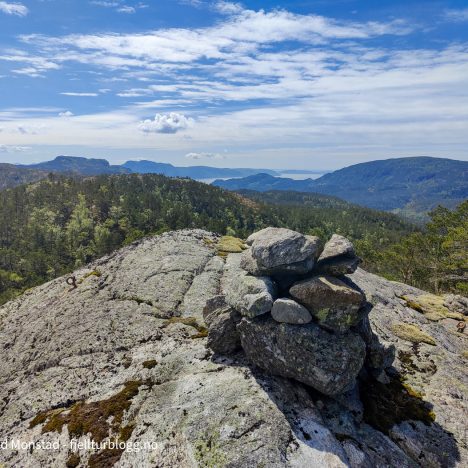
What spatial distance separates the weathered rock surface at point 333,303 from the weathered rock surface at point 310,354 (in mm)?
673

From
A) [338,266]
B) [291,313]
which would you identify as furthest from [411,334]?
[291,313]

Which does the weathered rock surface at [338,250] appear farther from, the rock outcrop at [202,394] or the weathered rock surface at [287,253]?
the rock outcrop at [202,394]

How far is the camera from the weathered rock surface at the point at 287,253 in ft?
66.6

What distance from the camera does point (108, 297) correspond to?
31.1 metres

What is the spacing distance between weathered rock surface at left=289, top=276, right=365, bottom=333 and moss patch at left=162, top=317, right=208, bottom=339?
9070 millimetres

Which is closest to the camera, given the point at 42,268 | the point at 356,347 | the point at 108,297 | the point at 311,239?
the point at 356,347

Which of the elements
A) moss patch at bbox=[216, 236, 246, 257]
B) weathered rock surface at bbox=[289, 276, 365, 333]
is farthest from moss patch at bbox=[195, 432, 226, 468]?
moss patch at bbox=[216, 236, 246, 257]

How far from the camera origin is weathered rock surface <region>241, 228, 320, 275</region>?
20.3m

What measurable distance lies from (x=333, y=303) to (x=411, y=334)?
14.5 metres

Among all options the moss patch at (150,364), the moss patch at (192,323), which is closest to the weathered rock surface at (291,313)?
the moss patch at (192,323)

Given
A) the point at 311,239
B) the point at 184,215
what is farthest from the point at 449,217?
the point at 184,215

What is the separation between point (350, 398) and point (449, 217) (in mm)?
82878

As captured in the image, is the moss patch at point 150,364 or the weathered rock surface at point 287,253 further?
the moss patch at point 150,364

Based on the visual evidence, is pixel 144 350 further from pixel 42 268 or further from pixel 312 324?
pixel 42 268
